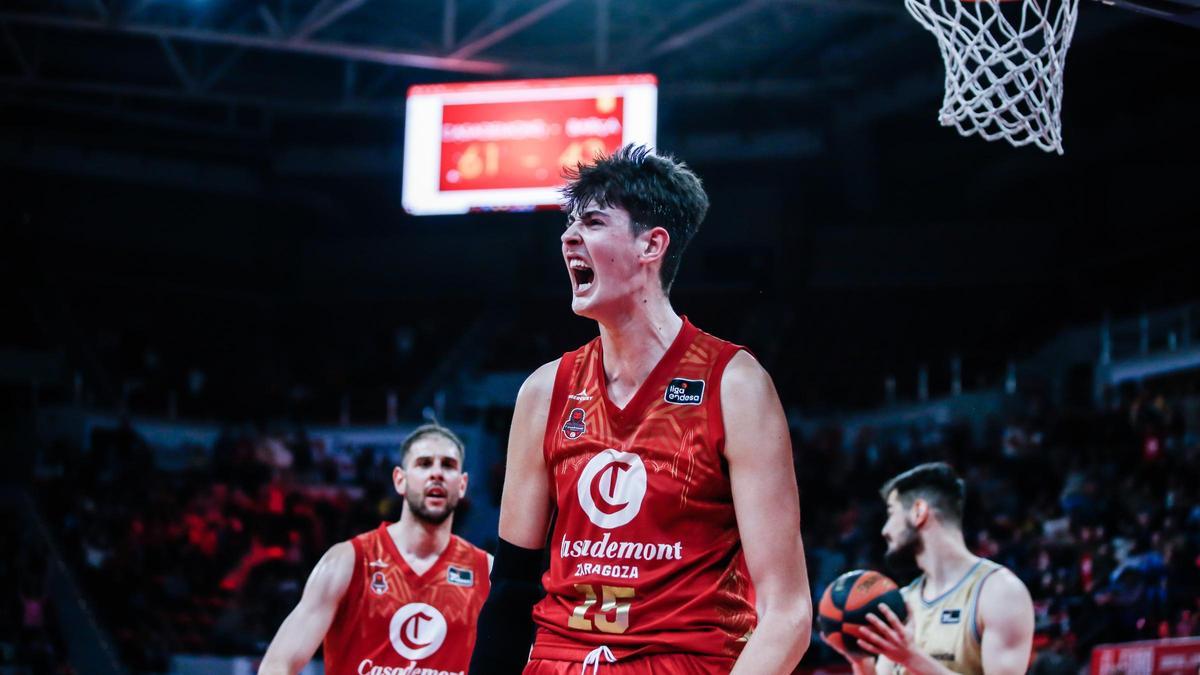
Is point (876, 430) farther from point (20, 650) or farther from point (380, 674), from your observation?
point (380, 674)

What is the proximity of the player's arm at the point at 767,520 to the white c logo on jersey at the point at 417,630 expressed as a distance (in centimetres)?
314

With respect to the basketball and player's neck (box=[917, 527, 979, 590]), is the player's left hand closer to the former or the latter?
the basketball

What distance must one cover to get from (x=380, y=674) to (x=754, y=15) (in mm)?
11663

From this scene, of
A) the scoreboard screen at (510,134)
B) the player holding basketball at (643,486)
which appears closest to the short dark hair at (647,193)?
the player holding basketball at (643,486)

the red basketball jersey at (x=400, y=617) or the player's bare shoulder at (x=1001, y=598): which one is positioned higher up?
the player's bare shoulder at (x=1001, y=598)

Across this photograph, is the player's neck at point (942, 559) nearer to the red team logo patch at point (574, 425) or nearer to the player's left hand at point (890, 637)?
the player's left hand at point (890, 637)

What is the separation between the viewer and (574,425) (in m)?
3.00

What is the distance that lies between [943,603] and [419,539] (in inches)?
89.9

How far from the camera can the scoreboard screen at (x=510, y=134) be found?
11773 millimetres

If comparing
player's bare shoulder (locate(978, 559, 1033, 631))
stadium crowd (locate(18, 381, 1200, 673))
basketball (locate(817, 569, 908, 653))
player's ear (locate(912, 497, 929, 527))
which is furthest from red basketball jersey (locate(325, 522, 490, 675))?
stadium crowd (locate(18, 381, 1200, 673))

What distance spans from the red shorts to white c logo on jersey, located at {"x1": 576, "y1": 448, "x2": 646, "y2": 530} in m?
0.29

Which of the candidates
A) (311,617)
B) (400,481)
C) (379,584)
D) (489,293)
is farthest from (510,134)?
(489,293)

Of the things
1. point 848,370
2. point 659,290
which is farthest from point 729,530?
point 848,370

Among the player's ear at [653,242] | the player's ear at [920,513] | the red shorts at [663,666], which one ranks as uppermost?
the player's ear at [653,242]
